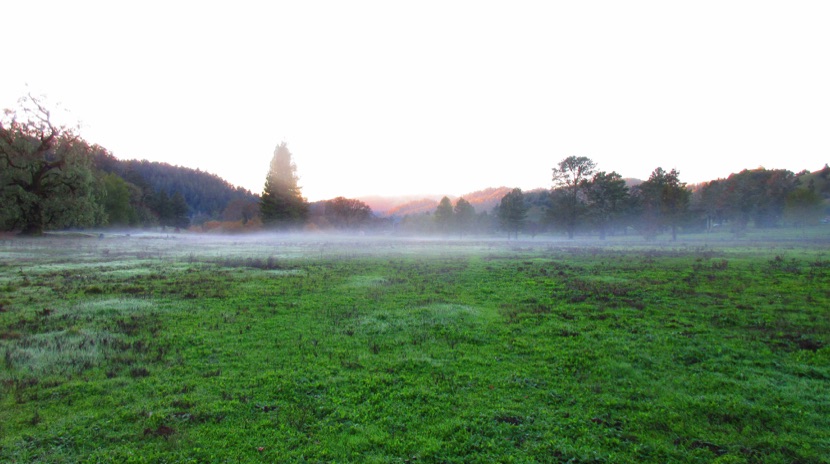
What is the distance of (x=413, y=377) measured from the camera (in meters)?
7.85

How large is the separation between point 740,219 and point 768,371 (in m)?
92.2

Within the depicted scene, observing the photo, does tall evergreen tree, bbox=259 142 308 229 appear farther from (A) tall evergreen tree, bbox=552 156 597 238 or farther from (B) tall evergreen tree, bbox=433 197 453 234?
(A) tall evergreen tree, bbox=552 156 597 238

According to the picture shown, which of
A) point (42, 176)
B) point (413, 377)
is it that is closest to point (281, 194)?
point (42, 176)

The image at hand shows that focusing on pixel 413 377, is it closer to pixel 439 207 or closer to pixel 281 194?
pixel 281 194

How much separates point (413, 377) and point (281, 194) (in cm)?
8795

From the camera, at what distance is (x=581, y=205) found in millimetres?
73438

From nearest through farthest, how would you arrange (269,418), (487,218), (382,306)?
(269,418), (382,306), (487,218)

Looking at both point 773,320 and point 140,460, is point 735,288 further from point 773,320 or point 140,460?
point 140,460

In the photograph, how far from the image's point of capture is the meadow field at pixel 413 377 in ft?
17.9

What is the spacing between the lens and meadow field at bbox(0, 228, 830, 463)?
545cm

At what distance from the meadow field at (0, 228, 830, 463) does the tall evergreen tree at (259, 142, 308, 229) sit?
75624 millimetres

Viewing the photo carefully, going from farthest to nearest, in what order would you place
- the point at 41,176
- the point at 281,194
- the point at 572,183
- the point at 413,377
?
the point at 281,194, the point at 572,183, the point at 41,176, the point at 413,377

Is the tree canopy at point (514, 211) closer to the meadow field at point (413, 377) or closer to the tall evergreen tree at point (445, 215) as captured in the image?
the tall evergreen tree at point (445, 215)

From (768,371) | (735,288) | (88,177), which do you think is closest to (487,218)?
(88,177)
